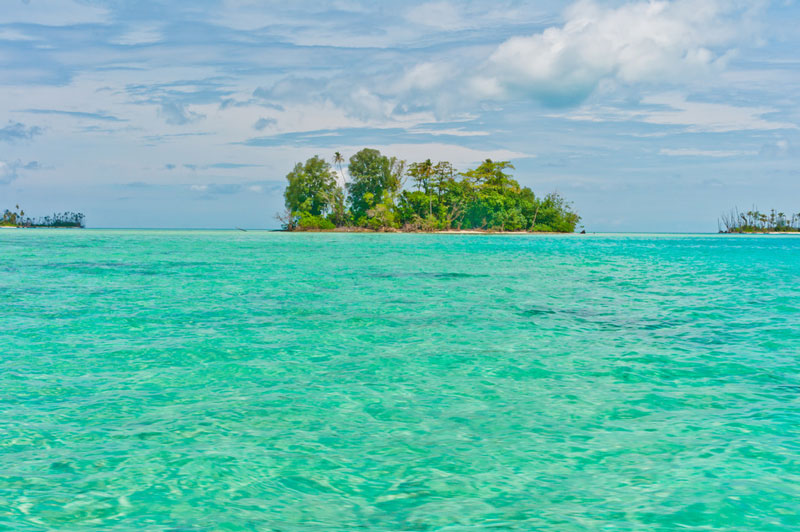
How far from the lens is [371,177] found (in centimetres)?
12219

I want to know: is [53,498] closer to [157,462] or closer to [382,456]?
[157,462]

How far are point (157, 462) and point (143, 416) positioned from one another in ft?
5.09

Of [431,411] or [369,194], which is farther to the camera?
[369,194]

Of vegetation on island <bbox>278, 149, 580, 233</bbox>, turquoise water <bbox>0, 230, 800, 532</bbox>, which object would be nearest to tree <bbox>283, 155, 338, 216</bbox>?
vegetation on island <bbox>278, 149, 580, 233</bbox>

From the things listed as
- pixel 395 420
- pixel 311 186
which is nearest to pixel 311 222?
pixel 311 186

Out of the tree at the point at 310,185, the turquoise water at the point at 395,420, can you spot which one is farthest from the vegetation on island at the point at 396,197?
the turquoise water at the point at 395,420

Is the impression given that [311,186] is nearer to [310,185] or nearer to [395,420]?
[310,185]

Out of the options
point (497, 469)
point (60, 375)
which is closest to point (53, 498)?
point (497, 469)

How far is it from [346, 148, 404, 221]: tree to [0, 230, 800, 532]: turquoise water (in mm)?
106788

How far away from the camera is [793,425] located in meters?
6.94

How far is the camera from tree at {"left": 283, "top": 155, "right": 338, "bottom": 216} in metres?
121

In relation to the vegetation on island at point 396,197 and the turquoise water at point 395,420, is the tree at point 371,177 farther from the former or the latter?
the turquoise water at point 395,420

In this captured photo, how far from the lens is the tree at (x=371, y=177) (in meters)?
121

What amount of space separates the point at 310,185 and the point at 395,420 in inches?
4618
